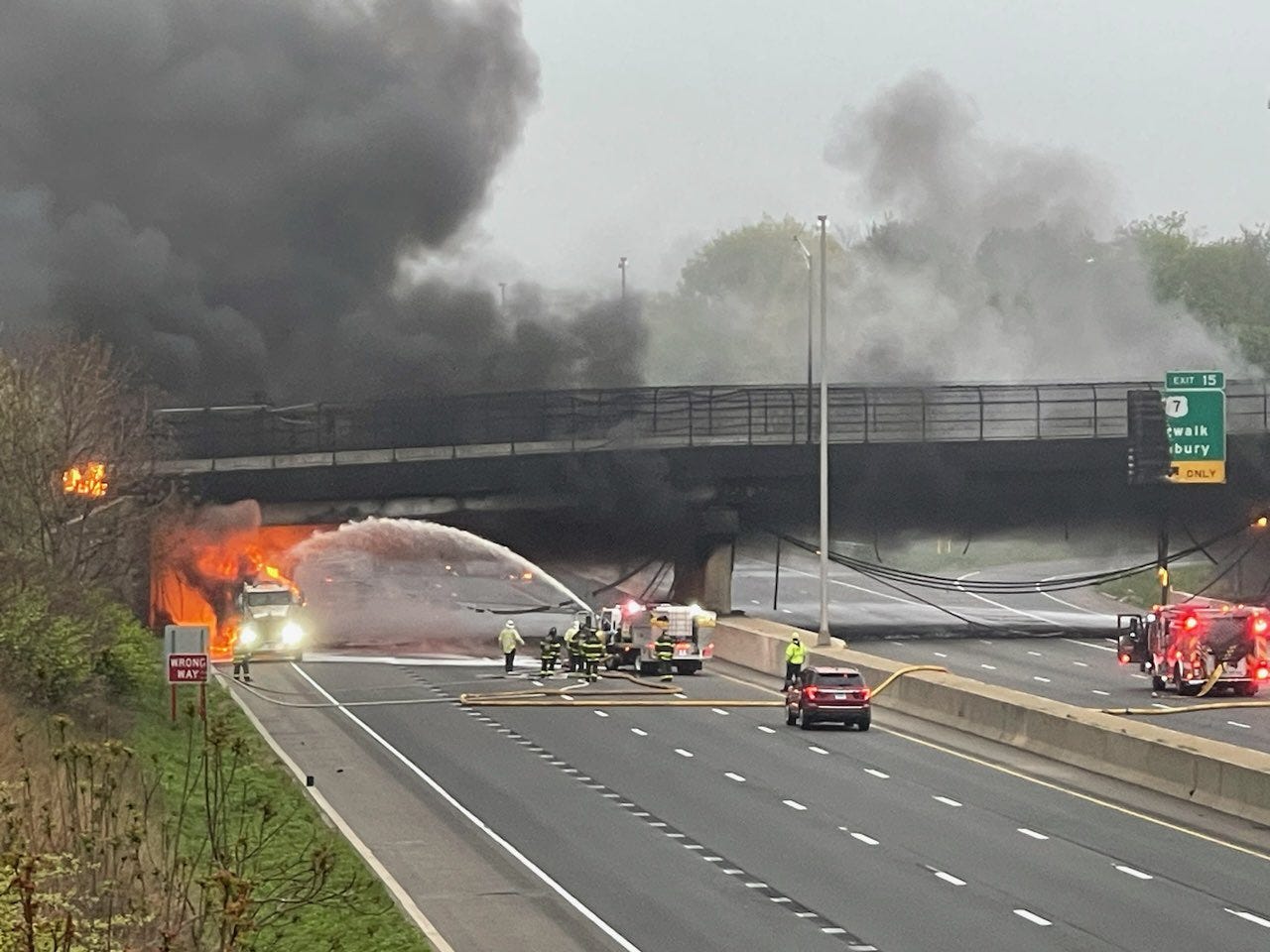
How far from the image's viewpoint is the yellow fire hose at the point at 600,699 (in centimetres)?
4003

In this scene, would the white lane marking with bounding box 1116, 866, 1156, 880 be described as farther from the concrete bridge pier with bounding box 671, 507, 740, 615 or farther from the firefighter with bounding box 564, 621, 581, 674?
the concrete bridge pier with bounding box 671, 507, 740, 615

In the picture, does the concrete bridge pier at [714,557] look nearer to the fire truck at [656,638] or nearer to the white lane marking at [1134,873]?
the fire truck at [656,638]

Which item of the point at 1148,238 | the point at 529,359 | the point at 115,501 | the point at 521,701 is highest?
the point at 1148,238

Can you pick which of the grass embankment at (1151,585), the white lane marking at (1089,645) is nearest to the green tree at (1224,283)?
the grass embankment at (1151,585)

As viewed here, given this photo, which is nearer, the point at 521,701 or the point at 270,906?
the point at 270,906

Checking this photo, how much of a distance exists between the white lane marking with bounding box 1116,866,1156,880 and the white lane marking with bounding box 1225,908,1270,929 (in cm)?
184

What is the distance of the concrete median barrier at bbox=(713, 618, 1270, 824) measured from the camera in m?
26.9

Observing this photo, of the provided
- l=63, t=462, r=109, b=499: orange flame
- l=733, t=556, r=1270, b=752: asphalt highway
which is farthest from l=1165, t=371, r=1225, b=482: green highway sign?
l=63, t=462, r=109, b=499: orange flame

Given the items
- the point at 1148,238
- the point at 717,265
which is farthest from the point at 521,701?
the point at 717,265

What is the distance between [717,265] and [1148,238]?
3592 centimetres

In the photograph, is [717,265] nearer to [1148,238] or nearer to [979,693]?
[1148,238]

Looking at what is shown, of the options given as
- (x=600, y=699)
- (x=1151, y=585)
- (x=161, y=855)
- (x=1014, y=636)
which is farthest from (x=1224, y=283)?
(x=161, y=855)

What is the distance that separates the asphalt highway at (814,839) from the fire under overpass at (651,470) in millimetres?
15961

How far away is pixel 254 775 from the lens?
1072 inches
